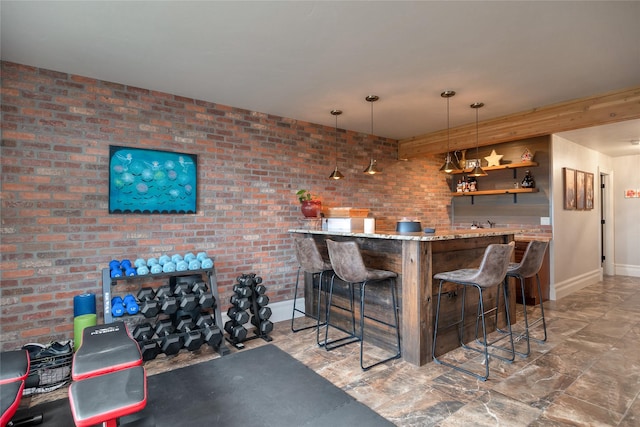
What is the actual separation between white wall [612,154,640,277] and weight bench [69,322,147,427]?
8873 millimetres

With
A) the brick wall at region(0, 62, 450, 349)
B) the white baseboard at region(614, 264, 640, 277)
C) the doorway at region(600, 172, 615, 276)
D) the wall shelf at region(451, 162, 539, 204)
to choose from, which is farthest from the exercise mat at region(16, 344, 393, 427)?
the white baseboard at region(614, 264, 640, 277)

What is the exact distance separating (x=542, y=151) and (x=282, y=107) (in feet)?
13.8

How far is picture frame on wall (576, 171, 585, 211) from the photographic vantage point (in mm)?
5688

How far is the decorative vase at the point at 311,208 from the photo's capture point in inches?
172

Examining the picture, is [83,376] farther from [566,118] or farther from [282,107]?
[566,118]

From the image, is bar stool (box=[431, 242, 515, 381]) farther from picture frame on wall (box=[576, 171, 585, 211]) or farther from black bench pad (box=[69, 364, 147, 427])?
picture frame on wall (box=[576, 171, 585, 211])

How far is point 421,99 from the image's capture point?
12.7 feet

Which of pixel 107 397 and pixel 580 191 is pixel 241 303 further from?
pixel 580 191

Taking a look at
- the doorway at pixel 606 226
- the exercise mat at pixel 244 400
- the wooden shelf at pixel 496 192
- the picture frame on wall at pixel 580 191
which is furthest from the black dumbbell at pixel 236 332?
the doorway at pixel 606 226

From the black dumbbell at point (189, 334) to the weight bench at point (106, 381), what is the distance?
989mm

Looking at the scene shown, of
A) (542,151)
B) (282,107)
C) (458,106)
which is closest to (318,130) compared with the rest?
(282,107)

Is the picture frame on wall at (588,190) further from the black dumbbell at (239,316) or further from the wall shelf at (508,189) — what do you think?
the black dumbbell at (239,316)

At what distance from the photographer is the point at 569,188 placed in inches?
215

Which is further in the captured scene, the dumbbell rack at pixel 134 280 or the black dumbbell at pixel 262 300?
the black dumbbell at pixel 262 300
